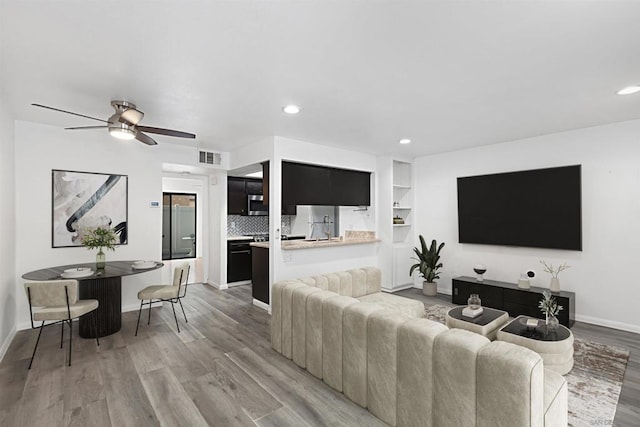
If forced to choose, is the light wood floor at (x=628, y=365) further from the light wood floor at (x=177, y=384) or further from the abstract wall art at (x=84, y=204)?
the abstract wall art at (x=84, y=204)

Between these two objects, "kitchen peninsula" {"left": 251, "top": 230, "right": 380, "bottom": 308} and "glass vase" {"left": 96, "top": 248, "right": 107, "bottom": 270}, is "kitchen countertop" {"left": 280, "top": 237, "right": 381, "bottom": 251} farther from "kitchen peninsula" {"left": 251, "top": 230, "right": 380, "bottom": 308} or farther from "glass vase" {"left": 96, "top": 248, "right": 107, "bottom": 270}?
"glass vase" {"left": 96, "top": 248, "right": 107, "bottom": 270}

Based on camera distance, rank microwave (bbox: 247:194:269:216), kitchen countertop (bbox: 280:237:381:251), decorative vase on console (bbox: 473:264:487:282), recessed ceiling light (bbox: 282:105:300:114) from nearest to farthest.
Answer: recessed ceiling light (bbox: 282:105:300:114) → kitchen countertop (bbox: 280:237:381:251) → decorative vase on console (bbox: 473:264:487:282) → microwave (bbox: 247:194:269:216)

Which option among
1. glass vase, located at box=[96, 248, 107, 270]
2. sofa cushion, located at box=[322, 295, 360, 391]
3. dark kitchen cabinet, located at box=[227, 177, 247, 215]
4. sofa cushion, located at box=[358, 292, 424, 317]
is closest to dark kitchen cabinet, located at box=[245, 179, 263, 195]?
dark kitchen cabinet, located at box=[227, 177, 247, 215]

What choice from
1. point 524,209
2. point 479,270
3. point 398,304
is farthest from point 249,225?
point 524,209

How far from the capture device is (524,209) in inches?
183

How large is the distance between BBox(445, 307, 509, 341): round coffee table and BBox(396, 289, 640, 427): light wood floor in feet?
3.11

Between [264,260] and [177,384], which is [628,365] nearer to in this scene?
[177,384]

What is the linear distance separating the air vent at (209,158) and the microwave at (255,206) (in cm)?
142

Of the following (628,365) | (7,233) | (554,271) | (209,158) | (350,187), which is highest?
(209,158)

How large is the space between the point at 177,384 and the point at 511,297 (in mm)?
4323

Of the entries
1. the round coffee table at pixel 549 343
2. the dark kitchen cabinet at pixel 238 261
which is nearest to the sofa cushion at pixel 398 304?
the round coffee table at pixel 549 343

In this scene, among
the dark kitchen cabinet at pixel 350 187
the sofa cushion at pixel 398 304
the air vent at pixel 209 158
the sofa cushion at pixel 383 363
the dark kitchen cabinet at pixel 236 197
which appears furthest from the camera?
the dark kitchen cabinet at pixel 236 197

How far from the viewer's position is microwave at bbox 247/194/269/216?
678 centimetres

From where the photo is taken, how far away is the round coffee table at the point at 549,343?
268 centimetres
